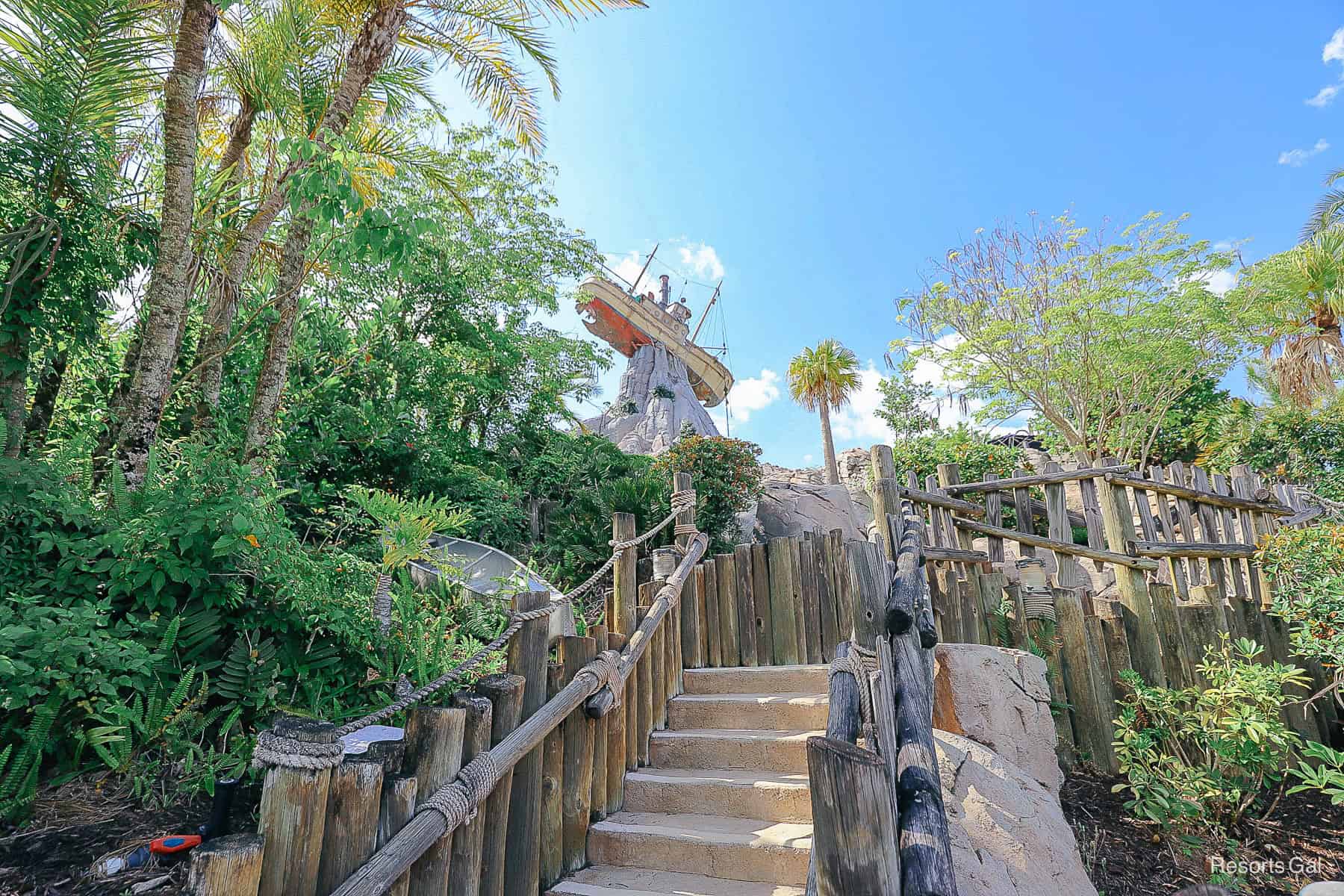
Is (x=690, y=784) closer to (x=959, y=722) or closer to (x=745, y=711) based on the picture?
(x=745, y=711)

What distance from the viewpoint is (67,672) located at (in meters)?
2.34

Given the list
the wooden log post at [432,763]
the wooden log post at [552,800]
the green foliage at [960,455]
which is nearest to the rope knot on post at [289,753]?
the wooden log post at [432,763]

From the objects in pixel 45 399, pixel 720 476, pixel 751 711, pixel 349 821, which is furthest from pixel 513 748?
pixel 720 476

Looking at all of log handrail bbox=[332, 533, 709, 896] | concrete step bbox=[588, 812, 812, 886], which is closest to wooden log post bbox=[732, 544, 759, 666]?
log handrail bbox=[332, 533, 709, 896]

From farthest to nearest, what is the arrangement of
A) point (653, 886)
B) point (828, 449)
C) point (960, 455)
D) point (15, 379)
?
point (828, 449), point (960, 455), point (15, 379), point (653, 886)

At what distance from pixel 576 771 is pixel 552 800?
0.18 m

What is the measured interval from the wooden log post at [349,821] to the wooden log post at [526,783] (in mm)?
828

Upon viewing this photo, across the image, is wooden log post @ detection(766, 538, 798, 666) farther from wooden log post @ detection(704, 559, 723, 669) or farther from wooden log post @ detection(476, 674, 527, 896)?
wooden log post @ detection(476, 674, 527, 896)

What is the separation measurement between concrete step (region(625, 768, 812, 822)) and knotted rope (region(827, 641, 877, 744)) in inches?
47.6

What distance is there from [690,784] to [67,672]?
2711 mm

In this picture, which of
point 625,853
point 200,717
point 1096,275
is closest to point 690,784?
point 625,853

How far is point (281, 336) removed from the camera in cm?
532

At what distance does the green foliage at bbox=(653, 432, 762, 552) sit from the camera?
8938 millimetres

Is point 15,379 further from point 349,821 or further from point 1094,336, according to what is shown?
point 1094,336
